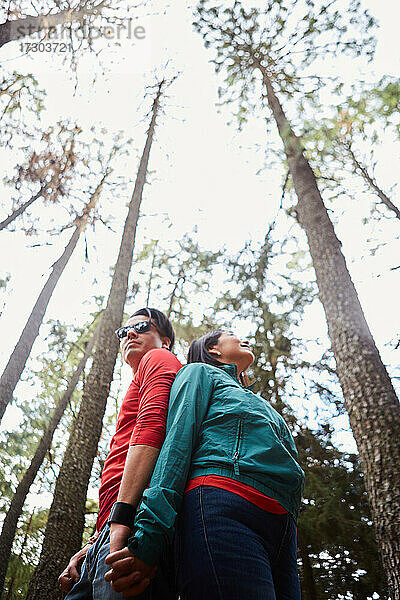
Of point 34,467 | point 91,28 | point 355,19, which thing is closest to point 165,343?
point 355,19

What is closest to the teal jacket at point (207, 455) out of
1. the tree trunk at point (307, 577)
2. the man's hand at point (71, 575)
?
the man's hand at point (71, 575)

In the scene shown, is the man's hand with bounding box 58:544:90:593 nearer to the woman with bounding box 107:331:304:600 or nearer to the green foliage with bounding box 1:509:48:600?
the woman with bounding box 107:331:304:600

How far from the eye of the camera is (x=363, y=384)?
14.8ft

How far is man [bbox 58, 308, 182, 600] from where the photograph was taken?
5.39 ft

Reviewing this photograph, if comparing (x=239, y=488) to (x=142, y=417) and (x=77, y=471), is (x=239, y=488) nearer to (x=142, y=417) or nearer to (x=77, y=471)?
(x=142, y=417)

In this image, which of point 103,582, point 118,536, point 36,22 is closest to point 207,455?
point 118,536

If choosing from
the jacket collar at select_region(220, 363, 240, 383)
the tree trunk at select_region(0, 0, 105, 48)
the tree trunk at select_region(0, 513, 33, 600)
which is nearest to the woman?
the jacket collar at select_region(220, 363, 240, 383)

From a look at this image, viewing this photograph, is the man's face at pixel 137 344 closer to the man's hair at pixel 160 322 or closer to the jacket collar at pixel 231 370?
the man's hair at pixel 160 322

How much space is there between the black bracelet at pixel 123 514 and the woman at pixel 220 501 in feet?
0.33

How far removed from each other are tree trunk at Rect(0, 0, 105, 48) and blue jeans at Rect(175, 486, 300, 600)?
7.26 metres

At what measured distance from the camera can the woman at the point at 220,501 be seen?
1495mm

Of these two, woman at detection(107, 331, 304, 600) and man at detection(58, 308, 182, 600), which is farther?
man at detection(58, 308, 182, 600)

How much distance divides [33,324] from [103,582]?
11.9 m

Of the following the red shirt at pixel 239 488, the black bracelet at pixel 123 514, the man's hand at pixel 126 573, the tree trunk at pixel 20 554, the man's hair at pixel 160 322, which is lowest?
the man's hand at pixel 126 573
